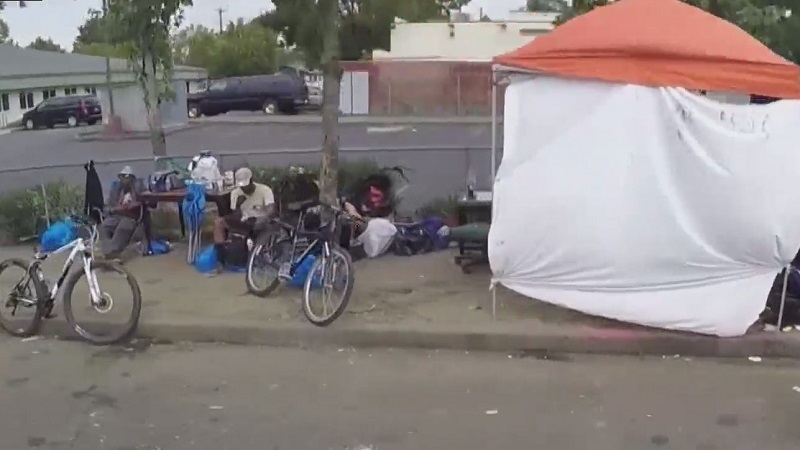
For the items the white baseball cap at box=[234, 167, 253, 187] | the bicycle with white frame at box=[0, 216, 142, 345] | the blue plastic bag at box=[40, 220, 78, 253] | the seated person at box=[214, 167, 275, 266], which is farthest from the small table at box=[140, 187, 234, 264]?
the bicycle with white frame at box=[0, 216, 142, 345]

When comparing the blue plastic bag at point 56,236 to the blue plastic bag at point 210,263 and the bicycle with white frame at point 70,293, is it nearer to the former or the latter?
the blue plastic bag at point 210,263

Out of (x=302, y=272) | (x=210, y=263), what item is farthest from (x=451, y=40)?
(x=302, y=272)

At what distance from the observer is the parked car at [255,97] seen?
138 ft

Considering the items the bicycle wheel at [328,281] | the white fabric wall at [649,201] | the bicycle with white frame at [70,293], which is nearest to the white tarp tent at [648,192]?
the white fabric wall at [649,201]

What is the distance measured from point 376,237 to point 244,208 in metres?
1.44

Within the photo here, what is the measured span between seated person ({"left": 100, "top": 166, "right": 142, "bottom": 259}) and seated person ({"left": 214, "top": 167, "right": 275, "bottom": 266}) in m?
1.03

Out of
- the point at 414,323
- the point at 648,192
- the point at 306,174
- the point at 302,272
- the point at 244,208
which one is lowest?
the point at 414,323

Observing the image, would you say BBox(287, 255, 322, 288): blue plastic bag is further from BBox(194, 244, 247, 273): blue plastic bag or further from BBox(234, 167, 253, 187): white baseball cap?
BBox(234, 167, 253, 187): white baseball cap

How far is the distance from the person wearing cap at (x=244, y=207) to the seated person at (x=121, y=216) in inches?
41.6

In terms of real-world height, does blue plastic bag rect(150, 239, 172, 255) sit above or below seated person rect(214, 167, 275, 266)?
below

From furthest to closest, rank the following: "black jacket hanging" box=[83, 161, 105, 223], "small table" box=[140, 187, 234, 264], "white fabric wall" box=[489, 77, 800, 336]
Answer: "black jacket hanging" box=[83, 161, 105, 223] → "small table" box=[140, 187, 234, 264] → "white fabric wall" box=[489, 77, 800, 336]

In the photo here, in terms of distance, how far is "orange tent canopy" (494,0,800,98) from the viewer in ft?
23.2

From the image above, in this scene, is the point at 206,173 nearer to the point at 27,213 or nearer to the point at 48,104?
the point at 27,213

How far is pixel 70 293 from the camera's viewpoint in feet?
25.1
